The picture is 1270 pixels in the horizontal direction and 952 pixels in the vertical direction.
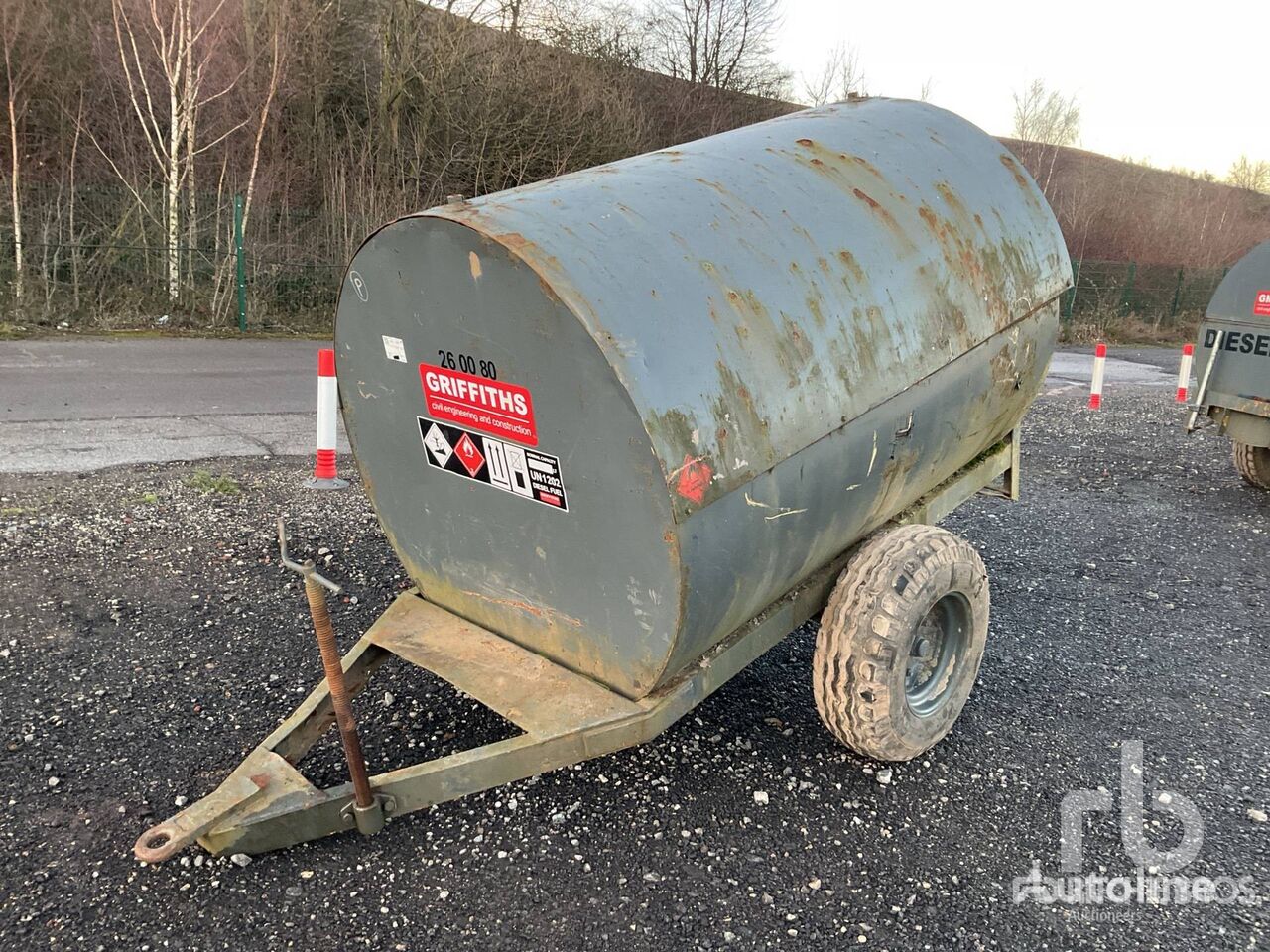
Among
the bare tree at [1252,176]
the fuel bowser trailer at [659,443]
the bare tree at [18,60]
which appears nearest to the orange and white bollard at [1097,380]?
the fuel bowser trailer at [659,443]

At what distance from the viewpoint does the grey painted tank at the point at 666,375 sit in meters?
2.28

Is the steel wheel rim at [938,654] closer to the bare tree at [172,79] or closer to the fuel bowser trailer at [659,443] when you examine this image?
the fuel bowser trailer at [659,443]

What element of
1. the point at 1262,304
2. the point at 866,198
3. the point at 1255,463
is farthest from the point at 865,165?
the point at 1255,463

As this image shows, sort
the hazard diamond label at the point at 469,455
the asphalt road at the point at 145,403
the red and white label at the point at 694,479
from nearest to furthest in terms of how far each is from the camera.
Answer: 1. the red and white label at the point at 694,479
2. the hazard diamond label at the point at 469,455
3. the asphalt road at the point at 145,403

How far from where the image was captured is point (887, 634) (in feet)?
9.30

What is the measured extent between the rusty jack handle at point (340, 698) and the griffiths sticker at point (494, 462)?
563mm

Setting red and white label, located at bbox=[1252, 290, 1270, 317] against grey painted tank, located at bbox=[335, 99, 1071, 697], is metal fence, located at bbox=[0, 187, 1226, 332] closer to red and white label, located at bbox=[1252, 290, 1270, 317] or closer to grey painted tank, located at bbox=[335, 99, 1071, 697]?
grey painted tank, located at bbox=[335, 99, 1071, 697]

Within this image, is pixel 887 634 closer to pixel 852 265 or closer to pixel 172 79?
pixel 852 265

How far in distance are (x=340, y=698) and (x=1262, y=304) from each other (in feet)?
22.7

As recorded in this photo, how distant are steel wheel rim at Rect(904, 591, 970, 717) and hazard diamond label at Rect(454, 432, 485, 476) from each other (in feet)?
5.53

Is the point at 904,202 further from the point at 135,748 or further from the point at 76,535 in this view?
the point at 76,535

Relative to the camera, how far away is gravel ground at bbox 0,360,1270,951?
8.16ft

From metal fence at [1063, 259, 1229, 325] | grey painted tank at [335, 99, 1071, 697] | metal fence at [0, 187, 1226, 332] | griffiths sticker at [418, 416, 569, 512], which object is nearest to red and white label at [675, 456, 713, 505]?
grey painted tank at [335, 99, 1071, 697]

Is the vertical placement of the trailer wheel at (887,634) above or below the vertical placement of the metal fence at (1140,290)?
below
